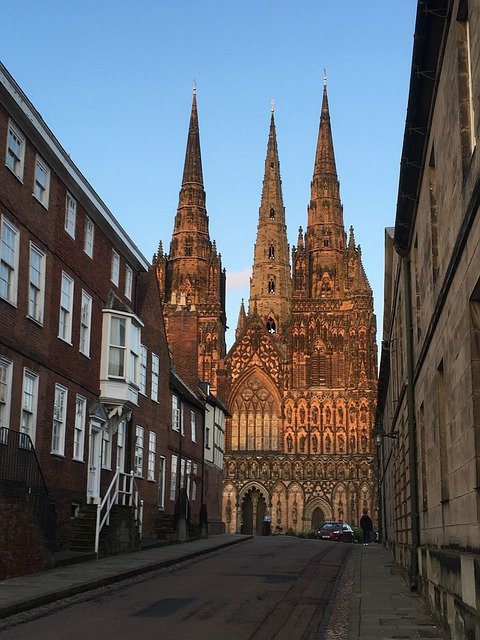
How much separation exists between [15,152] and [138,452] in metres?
13.1

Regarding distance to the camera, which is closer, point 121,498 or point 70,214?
point 70,214

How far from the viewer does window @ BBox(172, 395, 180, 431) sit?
36.3m

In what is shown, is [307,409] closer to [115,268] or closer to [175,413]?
[175,413]

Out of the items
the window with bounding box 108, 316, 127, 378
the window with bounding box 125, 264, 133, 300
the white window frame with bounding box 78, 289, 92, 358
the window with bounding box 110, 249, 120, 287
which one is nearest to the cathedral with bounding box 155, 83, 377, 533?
the window with bounding box 125, 264, 133, 300

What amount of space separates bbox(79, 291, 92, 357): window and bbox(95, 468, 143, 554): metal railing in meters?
3.61

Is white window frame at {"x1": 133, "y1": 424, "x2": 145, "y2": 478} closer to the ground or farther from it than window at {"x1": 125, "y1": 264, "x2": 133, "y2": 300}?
closer to the ground

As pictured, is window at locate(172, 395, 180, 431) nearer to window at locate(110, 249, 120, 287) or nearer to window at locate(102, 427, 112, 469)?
window at locate(110, 249, 120, 287)

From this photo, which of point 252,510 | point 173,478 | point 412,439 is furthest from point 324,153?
point 412,439

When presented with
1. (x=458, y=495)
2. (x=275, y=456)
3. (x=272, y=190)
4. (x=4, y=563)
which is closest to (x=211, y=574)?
(x=4, y=563)

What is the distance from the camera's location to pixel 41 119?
68.1ft

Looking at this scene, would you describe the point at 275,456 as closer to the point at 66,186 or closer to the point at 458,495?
the point at 66,186

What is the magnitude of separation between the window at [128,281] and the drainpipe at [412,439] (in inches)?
476

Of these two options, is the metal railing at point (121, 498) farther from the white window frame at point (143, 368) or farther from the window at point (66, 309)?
the window at point (66, 309)

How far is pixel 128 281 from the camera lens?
2967 centimetres
